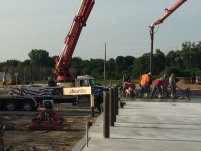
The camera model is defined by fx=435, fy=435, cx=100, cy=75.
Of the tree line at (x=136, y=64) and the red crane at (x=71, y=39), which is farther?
the tree line at (x=136, y=64)

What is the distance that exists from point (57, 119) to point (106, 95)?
16.9ft

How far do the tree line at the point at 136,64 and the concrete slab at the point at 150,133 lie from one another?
39.4 meters

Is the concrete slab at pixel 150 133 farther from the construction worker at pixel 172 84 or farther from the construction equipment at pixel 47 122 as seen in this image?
the construction worker at pixel 172 84

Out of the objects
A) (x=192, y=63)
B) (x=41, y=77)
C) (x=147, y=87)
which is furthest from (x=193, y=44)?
(x=147, y=87)

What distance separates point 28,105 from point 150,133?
46.3ft

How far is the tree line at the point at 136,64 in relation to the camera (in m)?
70.8

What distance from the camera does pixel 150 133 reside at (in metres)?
12.3

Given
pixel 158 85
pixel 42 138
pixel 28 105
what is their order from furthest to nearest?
1. pixel 158 85
2. pixel 28 105
3. pixel 42 138

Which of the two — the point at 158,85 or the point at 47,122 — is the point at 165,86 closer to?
the point at 158,85

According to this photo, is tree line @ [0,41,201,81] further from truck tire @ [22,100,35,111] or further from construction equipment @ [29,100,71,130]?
construction equipment @ [29,100,71,130]

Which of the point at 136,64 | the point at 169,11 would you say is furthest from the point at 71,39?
the point at 136,64

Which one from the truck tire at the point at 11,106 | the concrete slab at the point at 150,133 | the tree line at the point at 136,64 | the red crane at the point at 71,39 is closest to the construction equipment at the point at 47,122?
the concrete slab at the point at 150,133

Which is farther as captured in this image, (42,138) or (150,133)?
(42,138)

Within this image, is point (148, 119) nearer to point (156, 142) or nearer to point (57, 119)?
point (57, 119)
